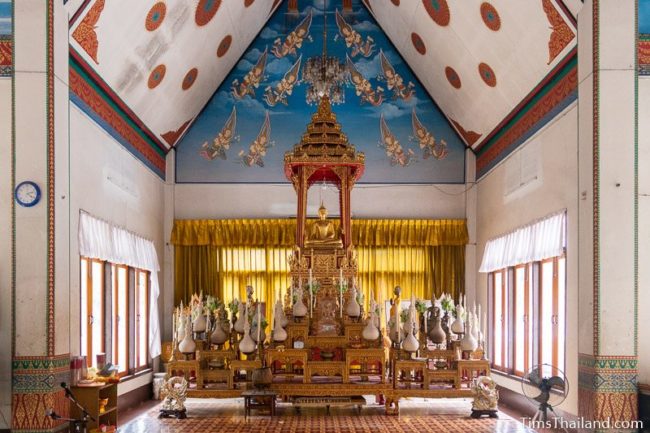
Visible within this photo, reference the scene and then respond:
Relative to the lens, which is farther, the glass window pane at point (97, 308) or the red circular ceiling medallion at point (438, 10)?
the red circular ceiling medallion at point (438, 10)

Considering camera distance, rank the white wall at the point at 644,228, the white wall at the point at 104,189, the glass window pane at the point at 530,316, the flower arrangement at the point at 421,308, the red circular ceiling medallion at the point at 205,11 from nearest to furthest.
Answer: the white wall at the point at 644,228, the white wall at the point at 104,189, the flower arrangement at the point at 421,308, the glass window pane at the point at 530,316, the red circular ceiling medallion at the point at 205,11

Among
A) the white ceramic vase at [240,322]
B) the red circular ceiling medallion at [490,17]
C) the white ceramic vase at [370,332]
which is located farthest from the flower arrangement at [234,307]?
the red circular ceiling medallion at [490,17]

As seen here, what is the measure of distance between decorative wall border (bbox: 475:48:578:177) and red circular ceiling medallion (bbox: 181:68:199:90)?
465 cm

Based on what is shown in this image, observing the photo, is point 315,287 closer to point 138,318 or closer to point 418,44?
point 138,318

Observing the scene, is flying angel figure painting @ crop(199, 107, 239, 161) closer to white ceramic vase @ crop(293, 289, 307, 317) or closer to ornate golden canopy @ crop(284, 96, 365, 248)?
ornate golden canopy @ crop(284, 96, 365, 248)

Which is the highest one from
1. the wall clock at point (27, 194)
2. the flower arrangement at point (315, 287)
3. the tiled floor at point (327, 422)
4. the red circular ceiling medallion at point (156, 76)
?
the red circular ceiling medallion at point (156, 76)

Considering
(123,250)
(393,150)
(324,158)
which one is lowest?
(123,250)

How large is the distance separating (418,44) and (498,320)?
446 centimetres

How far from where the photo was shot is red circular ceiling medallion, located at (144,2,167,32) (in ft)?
33.3

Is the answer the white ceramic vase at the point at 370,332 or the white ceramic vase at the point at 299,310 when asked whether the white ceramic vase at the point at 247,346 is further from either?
the white ceramic vase at the point at 370,332

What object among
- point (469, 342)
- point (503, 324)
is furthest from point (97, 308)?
point (503, 324)

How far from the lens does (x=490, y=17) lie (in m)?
10.5

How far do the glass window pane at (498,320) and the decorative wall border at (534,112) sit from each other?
1.86 m

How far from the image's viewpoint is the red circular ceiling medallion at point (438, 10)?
11.5 meters
